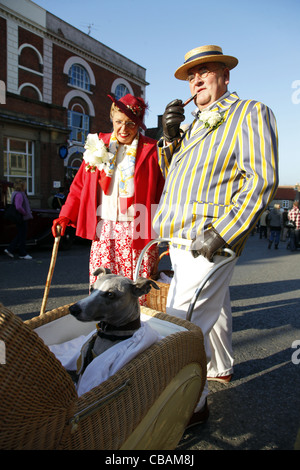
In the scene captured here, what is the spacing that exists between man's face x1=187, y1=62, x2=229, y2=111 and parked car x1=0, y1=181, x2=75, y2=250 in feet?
23.5

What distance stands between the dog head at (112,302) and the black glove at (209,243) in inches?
14.3

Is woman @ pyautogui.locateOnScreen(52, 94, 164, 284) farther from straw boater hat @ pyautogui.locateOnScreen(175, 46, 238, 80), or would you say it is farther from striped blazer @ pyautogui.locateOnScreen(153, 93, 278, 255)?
straw boater hat @ pyautogui.locateOnScreen(175, 46, 238, 80)

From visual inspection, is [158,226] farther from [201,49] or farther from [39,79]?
[39,79]

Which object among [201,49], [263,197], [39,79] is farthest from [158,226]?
[39,79]

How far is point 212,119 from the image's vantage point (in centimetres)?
211

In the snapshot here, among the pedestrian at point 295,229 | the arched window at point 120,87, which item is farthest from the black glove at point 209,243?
the arched window at point 120,87

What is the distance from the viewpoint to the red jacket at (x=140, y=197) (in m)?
2.83

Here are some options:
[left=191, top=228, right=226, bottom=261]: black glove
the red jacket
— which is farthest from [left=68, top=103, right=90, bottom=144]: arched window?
[left=191, top=228, right=226, bottom=261]: black glove

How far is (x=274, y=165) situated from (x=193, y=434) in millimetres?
1675

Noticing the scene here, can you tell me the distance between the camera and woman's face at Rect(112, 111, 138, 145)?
281 centimetres

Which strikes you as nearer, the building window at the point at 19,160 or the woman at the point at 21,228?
the woman at the point at 21,228

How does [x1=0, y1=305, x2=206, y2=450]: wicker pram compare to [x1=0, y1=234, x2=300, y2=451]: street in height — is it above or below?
above

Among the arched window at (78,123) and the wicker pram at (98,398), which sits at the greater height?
the arched window at (78,123)

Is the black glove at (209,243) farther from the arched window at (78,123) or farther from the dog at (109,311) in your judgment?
the arched window at (78,123)
